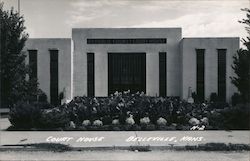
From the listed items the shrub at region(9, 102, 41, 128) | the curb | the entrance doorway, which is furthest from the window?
the curb

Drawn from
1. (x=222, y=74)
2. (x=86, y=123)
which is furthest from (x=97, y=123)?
(x=222, y=74)

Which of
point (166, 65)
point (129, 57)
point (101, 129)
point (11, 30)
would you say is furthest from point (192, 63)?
point (101, 129)

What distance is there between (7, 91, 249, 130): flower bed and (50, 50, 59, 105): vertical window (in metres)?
24.2

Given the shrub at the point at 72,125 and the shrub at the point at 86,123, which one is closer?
the shrub at the point at 72,125

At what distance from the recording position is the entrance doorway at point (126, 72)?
4556cm

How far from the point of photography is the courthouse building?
42219 millimetres

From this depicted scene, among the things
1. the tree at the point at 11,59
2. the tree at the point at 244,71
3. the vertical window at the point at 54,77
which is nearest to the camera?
the tree at the point at 11,59

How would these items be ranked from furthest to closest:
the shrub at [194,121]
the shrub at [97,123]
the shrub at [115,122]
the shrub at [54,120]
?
1. the shrub at [115,122]
2. the shrub at [194,121]
3. the shrub at [97,123]
4. the shrub at [54,120]

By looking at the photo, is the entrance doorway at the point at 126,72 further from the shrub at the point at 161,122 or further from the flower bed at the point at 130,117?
the shrub at the point at 161,122

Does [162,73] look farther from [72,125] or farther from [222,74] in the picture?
[72,125]

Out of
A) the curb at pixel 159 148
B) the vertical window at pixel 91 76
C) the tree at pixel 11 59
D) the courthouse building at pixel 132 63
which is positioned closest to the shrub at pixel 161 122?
the curb at pixel 159 148

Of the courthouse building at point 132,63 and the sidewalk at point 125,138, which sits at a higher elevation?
the courthouse building at point 132,63

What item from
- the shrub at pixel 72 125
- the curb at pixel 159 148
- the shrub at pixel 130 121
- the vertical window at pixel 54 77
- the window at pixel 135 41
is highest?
the window at pixel 135 41

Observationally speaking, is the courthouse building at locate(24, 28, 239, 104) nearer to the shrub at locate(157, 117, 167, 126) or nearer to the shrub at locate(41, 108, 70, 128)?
the shrub at locate(41, 108, 70, 128)
